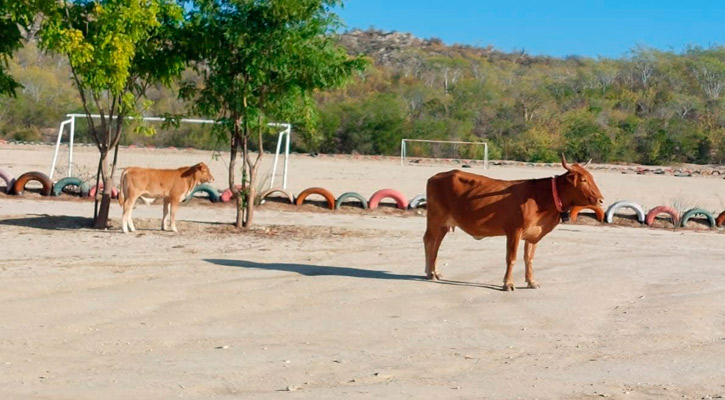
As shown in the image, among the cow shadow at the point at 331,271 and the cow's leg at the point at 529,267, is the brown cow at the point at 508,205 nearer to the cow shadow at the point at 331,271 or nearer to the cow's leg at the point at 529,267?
the cow's leg at the point at 529,267

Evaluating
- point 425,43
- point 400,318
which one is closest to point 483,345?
point 400,318

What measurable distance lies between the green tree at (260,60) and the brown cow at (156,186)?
0.98 m

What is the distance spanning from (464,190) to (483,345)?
3.88m

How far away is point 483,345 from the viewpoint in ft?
38.7

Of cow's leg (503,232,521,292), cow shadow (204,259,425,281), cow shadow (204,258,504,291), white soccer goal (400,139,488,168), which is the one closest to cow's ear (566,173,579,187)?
cow's leg (503,232,521,292)

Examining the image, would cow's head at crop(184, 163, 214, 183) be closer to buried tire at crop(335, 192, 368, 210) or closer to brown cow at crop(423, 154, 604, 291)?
buried tire at crop(335, 192, 368, 210)

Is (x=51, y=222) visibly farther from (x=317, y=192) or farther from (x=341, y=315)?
(x=341, y=315)

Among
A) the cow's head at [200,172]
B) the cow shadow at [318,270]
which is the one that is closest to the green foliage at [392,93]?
the cow's head at [200,172]

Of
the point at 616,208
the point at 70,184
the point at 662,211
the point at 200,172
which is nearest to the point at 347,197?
the point at 200,172

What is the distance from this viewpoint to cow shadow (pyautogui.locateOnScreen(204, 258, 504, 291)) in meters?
15.5

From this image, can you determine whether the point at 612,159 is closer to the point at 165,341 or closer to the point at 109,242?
the point at 109,242

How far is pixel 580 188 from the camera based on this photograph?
14727mm

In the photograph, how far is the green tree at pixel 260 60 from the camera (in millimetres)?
20156

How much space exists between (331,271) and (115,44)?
18.6 ft
